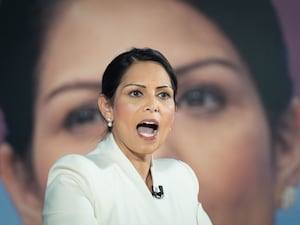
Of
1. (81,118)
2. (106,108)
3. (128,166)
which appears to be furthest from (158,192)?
(81,118)

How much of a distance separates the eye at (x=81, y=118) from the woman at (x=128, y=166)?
5.72ft

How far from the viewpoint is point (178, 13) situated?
2986mm

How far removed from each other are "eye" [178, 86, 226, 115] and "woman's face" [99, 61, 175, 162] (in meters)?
1.88

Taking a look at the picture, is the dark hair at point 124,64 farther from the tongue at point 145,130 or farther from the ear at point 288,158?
the ear at point 288,158

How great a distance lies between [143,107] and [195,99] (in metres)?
1.94

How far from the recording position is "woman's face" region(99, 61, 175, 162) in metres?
1.03

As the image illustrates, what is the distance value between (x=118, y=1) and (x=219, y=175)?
1.11 m

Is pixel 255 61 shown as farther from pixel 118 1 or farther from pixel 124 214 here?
pixel 124 214

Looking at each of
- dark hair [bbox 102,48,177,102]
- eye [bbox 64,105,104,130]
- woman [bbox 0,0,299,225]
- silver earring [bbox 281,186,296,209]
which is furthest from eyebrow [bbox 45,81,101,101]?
dark hair [bbox 102,48,177,102]

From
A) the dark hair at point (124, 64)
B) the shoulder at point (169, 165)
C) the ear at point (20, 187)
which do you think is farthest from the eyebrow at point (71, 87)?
the dark hair at point (124, 64)

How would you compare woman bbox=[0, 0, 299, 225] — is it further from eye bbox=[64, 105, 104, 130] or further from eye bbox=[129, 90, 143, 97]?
eye bbox=[129, 90, 143, 97]

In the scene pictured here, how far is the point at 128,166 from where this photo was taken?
1047 millimetres

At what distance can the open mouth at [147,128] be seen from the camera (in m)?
1.02

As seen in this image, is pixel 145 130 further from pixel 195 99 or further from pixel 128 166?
pixel 195 99
